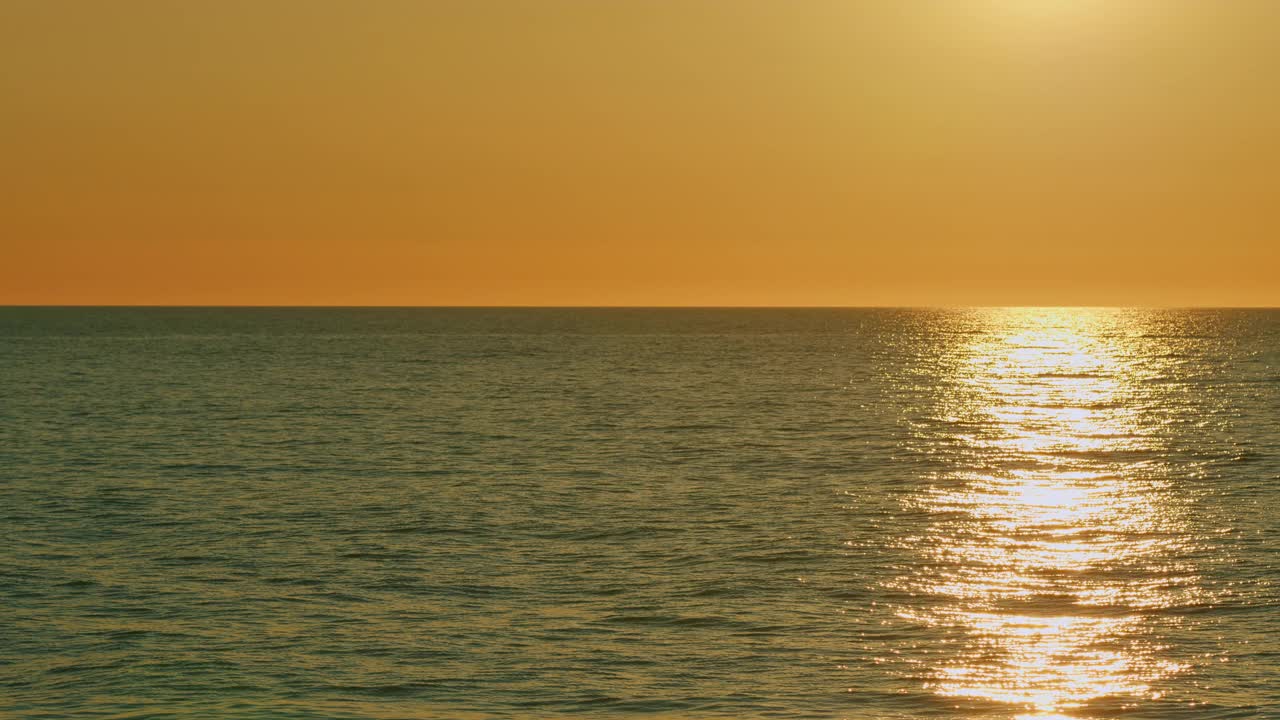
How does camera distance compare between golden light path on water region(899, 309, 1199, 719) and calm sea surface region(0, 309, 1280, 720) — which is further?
golden light path on water region(899, 309, 1199, 719)

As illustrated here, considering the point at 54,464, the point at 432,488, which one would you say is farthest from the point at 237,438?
the point at 432,488

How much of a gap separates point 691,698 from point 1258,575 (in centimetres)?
1684

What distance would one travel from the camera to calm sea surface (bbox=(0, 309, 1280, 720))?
79.9 feet

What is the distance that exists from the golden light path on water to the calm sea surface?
0.13 meters

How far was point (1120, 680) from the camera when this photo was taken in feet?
81.0

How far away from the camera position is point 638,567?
113 feet

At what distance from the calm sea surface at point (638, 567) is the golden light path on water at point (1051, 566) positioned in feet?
0.42

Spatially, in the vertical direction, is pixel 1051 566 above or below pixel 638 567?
above

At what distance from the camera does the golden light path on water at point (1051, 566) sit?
2506cm

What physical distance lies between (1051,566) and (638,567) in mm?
9972

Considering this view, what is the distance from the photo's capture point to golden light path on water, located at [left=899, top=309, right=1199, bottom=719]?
25.1 metres

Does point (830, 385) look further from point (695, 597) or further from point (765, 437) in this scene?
point (695, 597)

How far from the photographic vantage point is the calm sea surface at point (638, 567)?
24359mm

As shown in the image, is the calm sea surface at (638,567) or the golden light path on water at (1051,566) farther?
the golden light path on water at (1051,566)
